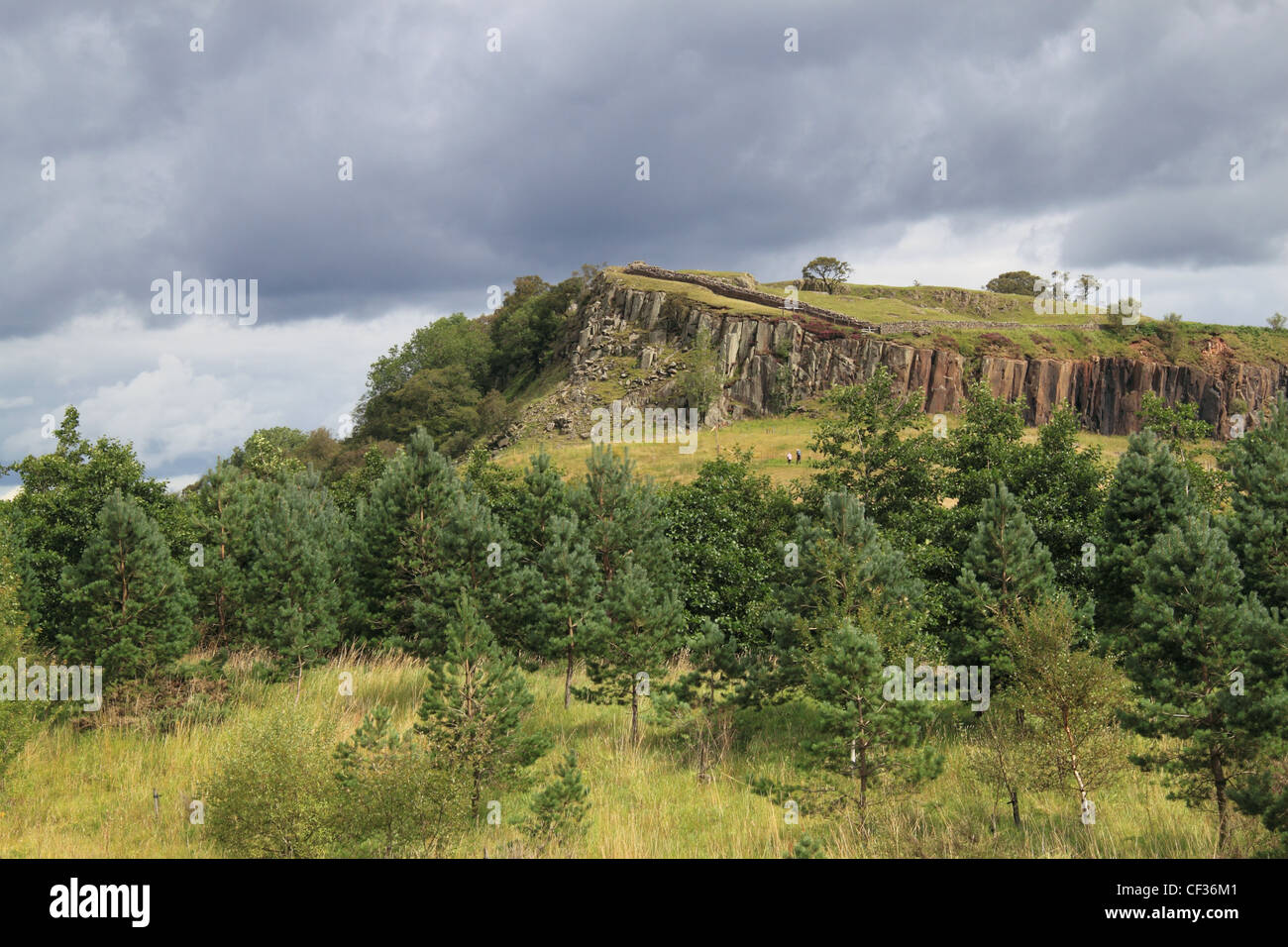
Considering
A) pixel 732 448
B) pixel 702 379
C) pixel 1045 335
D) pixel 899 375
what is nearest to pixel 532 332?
pixel 702 379

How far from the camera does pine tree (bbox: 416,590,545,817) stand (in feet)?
50.4

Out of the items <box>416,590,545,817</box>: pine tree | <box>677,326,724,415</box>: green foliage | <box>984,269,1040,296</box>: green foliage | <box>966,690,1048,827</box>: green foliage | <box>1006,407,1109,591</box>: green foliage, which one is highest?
<box>984,269,1040,296</box>: green foliage

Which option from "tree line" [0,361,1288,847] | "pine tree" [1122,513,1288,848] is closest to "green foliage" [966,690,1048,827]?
"tree line" [0,361,1288,847]

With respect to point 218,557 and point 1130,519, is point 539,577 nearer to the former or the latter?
A: point 218,557

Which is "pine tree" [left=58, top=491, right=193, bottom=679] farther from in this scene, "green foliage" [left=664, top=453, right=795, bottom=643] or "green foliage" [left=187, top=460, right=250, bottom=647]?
"green foliage" [left=664, top=453, right=795, bottom=643]

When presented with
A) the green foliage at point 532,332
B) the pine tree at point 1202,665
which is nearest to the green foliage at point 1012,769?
the pine tree at point 1202,665

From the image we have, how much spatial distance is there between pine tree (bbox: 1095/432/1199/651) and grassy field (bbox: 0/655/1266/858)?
6427mm

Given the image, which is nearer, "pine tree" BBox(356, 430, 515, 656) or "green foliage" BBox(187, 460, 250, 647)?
"pine tree" BBox(356, 430, 515, 656)

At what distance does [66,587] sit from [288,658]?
6165mm

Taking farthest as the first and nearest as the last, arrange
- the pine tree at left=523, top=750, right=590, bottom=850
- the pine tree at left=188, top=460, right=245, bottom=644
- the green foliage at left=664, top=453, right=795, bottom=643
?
the green foliage at left=664, top=453, right=795, bottom=643, the pine tree at left=188, top=460, right=245, bottom=644, the pine tree at left=523, top=750, right=590, bottom=850

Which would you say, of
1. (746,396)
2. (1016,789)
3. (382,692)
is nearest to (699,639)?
(1016,789)

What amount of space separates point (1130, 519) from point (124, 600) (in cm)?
2849

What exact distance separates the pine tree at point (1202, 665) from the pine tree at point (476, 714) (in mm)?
11314

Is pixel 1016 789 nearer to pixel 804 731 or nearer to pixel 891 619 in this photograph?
pixel 891 619
